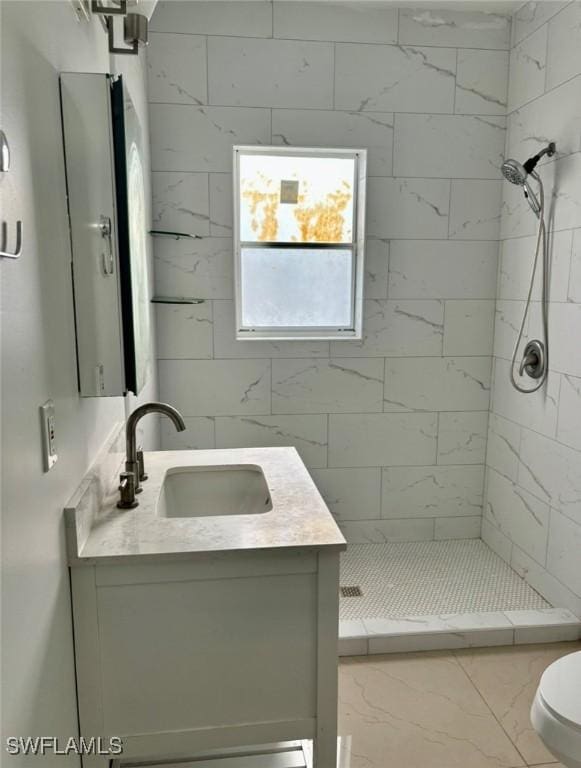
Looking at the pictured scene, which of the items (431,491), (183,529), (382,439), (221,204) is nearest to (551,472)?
(431,491)

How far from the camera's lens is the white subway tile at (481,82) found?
2836mm

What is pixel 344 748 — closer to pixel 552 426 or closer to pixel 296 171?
pixel 552 426

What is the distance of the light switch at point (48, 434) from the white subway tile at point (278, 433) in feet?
6.08

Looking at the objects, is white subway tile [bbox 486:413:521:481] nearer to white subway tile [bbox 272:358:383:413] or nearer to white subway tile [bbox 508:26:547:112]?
white subway tile [bbox 272:358:383:413]

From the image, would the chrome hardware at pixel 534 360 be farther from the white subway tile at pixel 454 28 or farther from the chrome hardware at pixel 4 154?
the chrome hardware at pixel 4 154

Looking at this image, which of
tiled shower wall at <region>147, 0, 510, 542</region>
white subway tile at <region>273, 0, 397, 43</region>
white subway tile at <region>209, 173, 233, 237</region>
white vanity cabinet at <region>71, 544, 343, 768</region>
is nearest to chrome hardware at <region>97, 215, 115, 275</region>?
white vanity cabinet at <region>71, 544, 343, 768</region>

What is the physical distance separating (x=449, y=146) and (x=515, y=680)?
2407 mm

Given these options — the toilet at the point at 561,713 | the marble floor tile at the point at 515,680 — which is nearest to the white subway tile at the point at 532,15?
the toilet at the point at 561,713

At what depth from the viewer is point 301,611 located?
1.39 meters

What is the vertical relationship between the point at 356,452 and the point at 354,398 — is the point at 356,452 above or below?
below

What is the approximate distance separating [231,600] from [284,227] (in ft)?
6.78

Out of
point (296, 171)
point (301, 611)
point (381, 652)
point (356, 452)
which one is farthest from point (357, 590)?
point (296, 171)

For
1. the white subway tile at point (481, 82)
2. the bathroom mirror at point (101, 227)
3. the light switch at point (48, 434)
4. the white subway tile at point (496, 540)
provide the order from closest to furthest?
1. the light switch at point (48, 434)
2. the bathroom mirror at point (101, 227)
3. the white subway tile at point (481, 82)
4. the white subway tile at point (496, 540)

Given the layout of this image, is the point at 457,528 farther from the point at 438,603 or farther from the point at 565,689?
the point at 565,689
